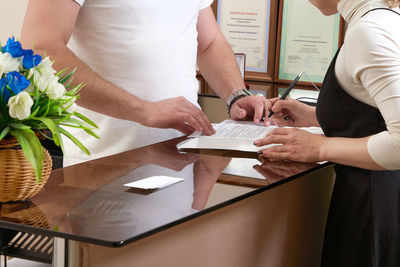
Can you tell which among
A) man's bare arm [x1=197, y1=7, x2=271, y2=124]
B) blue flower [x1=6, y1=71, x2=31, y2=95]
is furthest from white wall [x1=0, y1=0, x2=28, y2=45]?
blue flower [x1=6, y1=71, x2=31, y2=95]

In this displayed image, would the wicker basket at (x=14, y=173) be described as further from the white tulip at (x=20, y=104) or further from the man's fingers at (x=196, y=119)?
the man's fingers at (x=196, y=119)

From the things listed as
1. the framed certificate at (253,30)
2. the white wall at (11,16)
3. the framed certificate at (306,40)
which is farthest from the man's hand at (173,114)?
the white wall at (11,16)

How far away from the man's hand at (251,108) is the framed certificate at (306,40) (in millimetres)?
2075

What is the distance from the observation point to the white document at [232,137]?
1770 mm

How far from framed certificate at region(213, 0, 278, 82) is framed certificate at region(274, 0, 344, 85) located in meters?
0.08

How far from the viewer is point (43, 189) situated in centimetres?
125

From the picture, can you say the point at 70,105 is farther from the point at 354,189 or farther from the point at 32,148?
the point at 354,189

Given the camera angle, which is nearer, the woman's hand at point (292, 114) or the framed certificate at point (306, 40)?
the woman's hand at point (292, 114)

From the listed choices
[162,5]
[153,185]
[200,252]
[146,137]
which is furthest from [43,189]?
[162,5]

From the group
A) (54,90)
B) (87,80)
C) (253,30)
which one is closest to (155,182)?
(54,90)

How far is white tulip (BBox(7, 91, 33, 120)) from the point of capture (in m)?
1.11

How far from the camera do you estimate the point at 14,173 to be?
1.13 metres

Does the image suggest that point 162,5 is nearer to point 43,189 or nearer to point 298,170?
point 298,170

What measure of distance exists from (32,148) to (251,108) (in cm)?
116
